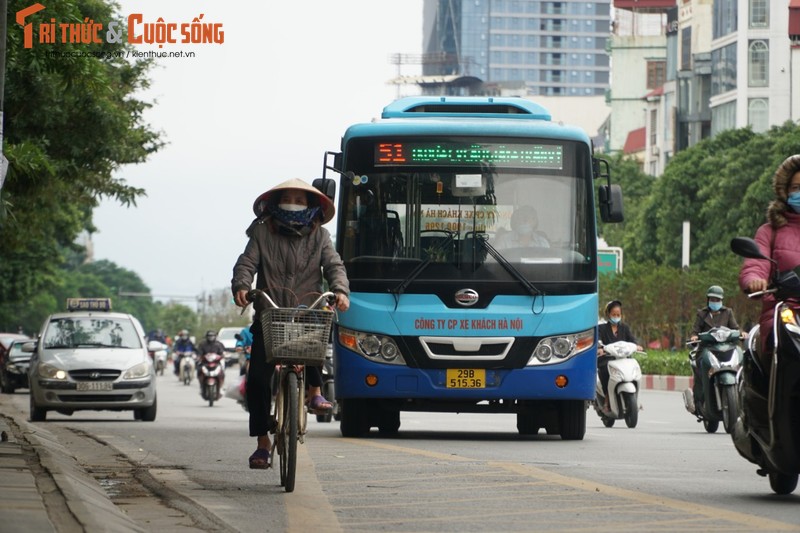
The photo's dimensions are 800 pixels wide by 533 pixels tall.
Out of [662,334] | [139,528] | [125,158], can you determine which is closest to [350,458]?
[139,528]

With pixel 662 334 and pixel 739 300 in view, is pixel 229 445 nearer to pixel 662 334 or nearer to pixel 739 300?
pixel 739 300

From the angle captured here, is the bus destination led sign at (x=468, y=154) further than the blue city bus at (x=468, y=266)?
Yes

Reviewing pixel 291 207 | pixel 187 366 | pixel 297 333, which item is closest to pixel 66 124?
pixel 291 207

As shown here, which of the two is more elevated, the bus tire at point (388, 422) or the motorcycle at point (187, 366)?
the bus tire at point (388, 422)

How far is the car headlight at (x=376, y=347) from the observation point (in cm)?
1641

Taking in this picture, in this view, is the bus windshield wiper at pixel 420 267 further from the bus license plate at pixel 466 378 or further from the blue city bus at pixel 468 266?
the bus license plate at pixel 466 378

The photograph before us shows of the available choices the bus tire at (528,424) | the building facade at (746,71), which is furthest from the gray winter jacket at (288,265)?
the building facade at (746,71)

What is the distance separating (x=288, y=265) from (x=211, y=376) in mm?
24178

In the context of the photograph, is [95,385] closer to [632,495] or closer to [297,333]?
[297,333]

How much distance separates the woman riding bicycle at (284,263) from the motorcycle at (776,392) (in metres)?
2.47

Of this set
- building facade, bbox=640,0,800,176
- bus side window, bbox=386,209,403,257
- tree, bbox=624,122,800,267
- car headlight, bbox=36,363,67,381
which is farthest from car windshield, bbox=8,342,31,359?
building facade, bbox=640,0,800,176

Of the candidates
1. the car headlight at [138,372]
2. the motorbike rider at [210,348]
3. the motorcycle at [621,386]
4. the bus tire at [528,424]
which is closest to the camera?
the bus tire at [528,424]

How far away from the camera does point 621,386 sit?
21516 mm

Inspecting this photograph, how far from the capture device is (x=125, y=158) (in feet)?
98.2
